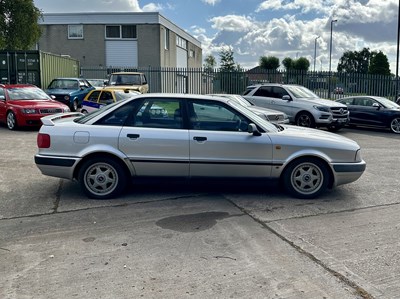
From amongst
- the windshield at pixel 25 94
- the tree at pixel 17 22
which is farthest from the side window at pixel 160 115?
the tree at pixel 17 22

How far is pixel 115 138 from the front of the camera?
545cm

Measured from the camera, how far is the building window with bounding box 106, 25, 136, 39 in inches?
1330

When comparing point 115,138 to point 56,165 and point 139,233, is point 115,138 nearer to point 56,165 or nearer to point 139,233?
point 56,165

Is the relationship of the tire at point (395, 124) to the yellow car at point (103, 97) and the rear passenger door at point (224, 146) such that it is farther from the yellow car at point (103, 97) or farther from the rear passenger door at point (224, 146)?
the rear passenger door at point (224, 146)

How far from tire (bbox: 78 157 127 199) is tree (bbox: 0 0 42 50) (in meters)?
20.1

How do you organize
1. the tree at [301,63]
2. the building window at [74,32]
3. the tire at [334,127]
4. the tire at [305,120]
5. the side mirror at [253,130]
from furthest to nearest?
the tree at [301,63]
the building window at [74,32]
the tire at [334,127]
the tire at [305,120]
the side mirror at [253,130]

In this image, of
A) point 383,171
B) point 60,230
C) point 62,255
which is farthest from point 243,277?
Answer: point 383,171

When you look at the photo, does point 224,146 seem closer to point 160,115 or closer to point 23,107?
point 160,115

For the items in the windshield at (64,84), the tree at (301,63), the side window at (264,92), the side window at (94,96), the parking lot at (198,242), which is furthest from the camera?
the tree at (301,63)

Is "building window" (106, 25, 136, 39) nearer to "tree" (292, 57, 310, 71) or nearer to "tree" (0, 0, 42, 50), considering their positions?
"tree" (0, 0, 42, 50)

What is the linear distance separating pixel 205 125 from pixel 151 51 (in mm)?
29559

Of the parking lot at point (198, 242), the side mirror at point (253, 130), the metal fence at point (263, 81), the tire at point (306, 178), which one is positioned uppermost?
the metal fence at point (263, 81)

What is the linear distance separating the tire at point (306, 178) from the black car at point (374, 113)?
33.1 feet

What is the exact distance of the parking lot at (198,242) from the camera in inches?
132
